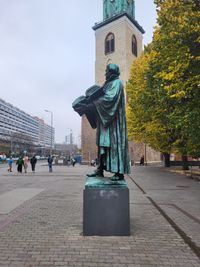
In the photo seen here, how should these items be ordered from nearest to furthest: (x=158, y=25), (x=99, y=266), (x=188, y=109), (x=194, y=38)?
(x=99, y=266)
(x=194, y=38)
(x=188, y=109)
(x=158, y=25)

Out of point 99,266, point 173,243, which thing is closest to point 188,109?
point 173,243

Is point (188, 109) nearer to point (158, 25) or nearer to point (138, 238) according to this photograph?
point (158, 25)

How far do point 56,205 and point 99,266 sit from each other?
5.49 metres

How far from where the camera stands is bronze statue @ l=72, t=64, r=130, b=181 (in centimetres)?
636

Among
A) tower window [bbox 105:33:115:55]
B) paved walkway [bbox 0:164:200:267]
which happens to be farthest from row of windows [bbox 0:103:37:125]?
paved walkway [bbox 0:164:200:267]

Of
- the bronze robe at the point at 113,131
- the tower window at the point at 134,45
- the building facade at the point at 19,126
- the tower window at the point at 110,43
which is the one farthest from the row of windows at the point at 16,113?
the bronze robe at the point at 113,131

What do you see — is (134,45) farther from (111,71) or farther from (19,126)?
(19,126)

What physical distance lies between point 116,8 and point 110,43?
735 cm

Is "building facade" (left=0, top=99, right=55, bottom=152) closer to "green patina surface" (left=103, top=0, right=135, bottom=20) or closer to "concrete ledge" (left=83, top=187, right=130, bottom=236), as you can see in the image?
"green patina surface" (left=103, top=0, right=135, bottom=20)

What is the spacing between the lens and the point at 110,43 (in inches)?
2485

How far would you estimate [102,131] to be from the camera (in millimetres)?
6496

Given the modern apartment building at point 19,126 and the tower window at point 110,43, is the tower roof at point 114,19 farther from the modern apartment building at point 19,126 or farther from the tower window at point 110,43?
the modern apartment building at point 19,126

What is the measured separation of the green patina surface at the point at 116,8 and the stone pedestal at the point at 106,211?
60168 mm

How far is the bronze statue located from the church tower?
53.6m
